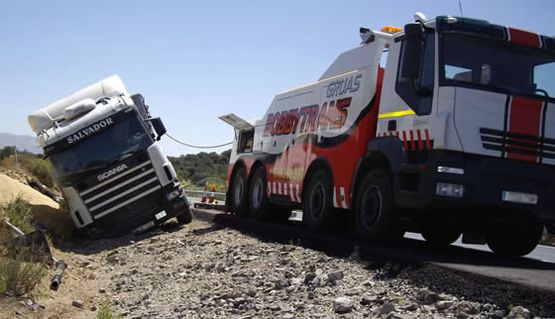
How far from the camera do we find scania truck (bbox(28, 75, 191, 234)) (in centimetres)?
1380

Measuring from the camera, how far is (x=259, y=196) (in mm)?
14750

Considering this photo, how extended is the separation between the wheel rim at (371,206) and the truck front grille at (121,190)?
5940mm

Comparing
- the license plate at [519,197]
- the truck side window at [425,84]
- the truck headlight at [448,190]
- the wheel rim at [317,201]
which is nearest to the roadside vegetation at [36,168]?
the wheel rim at [317,201]

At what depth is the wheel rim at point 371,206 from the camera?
9.44m

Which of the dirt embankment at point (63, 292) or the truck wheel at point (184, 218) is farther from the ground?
the truck wheel at point (184, 218)

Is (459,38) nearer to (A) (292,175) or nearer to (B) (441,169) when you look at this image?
(B) (441,169)

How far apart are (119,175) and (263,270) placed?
621 cm

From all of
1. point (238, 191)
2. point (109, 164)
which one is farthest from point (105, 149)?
point (238, 191)

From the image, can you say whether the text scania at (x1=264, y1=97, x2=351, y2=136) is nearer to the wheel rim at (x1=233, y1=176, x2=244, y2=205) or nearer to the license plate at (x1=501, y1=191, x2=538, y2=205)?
the wheel rim at (x1=233, y1=176, x2=244, y2=205)

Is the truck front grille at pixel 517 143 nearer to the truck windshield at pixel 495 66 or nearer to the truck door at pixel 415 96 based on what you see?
the truck windshield at pixel 495 66

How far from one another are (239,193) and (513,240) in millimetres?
7512

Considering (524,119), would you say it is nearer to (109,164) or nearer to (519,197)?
(519,197)

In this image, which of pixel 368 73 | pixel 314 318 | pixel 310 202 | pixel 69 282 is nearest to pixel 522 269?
pixel 314 318

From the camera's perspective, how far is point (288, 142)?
13.1 m
